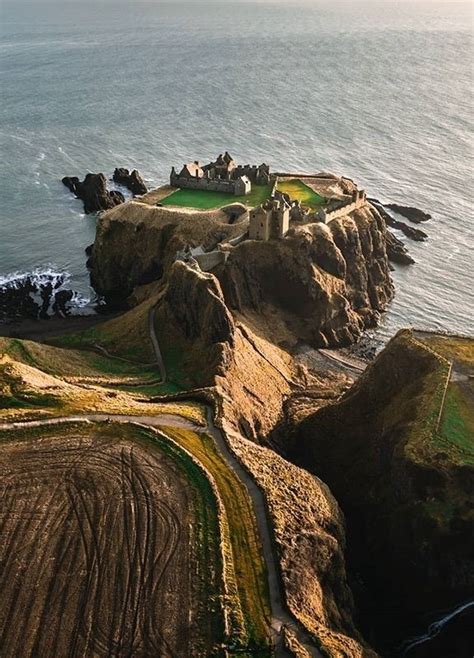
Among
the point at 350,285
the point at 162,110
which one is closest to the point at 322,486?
the point at 350,285

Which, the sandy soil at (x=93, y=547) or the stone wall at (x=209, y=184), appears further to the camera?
the stone wall at (x=209, y=184)

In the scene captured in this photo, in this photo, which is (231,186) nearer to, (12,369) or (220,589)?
(12,369)

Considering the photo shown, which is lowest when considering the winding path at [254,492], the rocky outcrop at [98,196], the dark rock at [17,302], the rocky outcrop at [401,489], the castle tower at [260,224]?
the dark rock at [17,302]

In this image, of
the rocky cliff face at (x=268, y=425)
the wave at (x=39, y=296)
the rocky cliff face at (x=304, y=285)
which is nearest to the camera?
the rocky cliff face at (x=268, y=425)

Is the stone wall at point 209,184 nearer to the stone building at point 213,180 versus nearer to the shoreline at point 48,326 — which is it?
the stone building at point 213,180

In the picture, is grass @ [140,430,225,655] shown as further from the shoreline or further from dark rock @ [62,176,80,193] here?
dark rock @ [62,176,80,193]

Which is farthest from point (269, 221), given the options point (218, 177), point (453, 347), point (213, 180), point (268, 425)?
point (453, 347)

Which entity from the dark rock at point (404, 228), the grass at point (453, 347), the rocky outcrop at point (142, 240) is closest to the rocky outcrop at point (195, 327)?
the rocky outcrop at point (142, 240)
